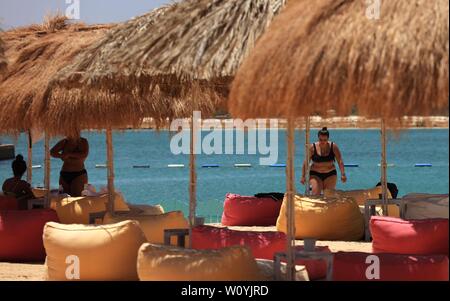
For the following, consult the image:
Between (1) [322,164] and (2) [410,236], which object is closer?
(2) [410,236]

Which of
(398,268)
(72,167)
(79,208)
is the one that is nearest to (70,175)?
(72,167)

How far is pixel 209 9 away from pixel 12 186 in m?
4.72

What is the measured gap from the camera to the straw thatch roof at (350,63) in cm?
422

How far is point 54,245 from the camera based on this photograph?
20.7ft

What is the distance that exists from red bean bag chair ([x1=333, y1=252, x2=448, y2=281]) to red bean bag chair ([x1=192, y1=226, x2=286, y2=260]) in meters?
1.04

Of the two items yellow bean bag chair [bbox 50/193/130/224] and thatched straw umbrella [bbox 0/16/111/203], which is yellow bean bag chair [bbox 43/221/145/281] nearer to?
thatched straw umbrella [bbox 0/16/111/203]

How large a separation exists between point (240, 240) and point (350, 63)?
261cm

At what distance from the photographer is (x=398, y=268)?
5465 mm

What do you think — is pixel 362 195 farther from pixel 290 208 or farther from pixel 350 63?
pixel 350 63

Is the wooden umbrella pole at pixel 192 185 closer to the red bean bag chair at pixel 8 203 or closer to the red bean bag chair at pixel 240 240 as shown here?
the red bean bag chair at pixel 240 240

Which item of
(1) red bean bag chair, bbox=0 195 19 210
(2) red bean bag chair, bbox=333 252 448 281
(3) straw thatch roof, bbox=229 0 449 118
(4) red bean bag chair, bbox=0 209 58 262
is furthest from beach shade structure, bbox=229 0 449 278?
(1) red bean bag chair, bbox=0 195 19 210

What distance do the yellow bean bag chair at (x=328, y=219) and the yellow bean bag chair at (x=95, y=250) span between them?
10.8 ft

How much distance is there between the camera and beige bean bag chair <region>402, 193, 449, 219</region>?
8117mm

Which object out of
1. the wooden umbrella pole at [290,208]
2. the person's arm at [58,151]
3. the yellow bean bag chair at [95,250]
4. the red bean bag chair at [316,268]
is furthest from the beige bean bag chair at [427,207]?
the person's arm at [58,151]
